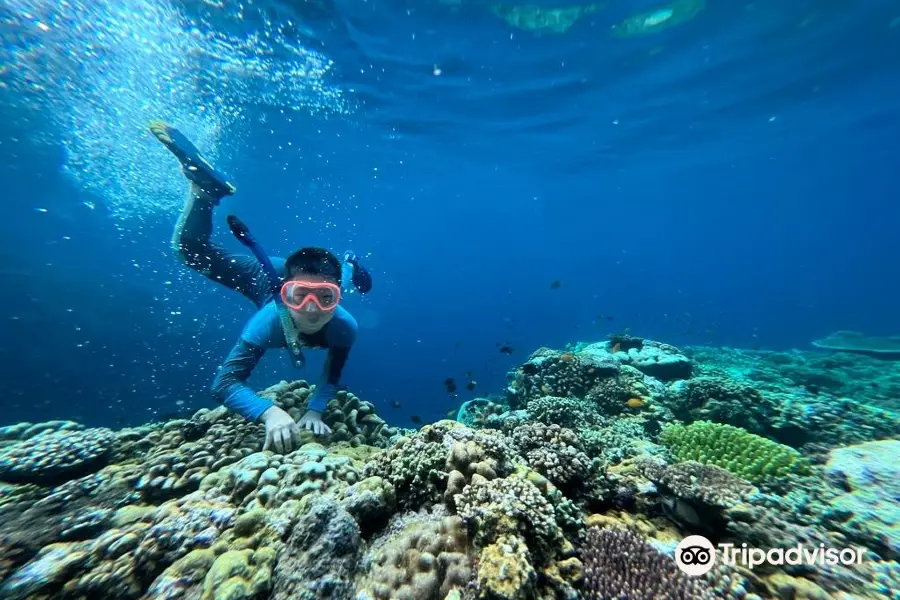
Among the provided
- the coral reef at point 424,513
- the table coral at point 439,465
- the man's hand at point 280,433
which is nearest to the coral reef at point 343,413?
the coral reef at point 424,513

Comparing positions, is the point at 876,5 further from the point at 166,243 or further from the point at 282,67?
the point at 166,243

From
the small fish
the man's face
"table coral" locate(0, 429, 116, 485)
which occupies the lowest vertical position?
"table coral" locate(0, 429, 116, 485)

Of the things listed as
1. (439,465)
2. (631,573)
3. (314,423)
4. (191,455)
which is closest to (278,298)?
(314,423)

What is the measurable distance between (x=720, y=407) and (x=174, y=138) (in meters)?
12.7

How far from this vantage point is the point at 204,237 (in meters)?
7.84

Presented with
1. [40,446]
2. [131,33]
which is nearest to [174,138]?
[40,446]

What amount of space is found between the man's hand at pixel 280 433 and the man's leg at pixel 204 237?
3674 millimetres

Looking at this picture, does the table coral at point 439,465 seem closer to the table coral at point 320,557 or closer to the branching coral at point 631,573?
the table coral at point 320,557

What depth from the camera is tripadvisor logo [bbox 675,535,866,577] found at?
294cm

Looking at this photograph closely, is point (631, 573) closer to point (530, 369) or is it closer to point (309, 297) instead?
point (309, 297)

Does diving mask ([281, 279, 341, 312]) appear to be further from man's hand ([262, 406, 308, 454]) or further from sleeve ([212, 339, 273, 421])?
man's hand ([262, 406, 308, 454])

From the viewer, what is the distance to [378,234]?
9181cm

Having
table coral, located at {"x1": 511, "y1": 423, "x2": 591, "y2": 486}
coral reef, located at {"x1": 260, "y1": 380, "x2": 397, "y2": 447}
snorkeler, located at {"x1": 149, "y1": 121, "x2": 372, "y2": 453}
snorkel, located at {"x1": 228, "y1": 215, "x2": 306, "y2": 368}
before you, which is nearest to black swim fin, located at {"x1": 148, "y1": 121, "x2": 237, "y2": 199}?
snorkeler, located at {"x1": 149, "y1": 121, "x2": 372, "y2": 453}

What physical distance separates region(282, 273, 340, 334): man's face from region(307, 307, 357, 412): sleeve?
2.08ft
